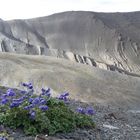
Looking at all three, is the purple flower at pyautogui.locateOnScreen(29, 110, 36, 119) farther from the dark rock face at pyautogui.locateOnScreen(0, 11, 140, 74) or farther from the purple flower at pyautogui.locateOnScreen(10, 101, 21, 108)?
the dark rock face at pyautogui.locateOnScreen(0, 11, 140, 74)

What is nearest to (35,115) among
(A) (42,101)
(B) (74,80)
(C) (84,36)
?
(A) (42,101)

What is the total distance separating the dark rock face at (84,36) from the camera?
79213 millimetres

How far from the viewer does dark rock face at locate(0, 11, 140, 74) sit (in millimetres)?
79213

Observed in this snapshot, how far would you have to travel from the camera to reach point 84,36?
89562mm

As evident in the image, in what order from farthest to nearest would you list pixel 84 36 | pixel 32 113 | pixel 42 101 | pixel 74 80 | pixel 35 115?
pixel 84 36, pixel 74 80, pixel 42 101, pixel 35 115, pixel 32 113

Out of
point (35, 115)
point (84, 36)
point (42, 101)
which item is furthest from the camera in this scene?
point (84, 36)

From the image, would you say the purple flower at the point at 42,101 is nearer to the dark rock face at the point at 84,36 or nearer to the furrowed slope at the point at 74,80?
the furrowed slope at the point at 74,80

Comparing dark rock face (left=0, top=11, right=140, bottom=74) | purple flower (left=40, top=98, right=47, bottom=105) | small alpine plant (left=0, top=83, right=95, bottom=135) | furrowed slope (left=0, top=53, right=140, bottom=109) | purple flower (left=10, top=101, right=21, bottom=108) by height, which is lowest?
dark rock face (left=0, top=11, right=140, bottom=74)

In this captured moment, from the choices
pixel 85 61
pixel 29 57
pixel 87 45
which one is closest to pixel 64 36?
pixel 87 45

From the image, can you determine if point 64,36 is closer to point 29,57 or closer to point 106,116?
point 29,57

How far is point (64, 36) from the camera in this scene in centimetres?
9181

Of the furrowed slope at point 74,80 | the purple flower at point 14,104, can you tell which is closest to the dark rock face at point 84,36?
the furrowed slope at point 74,80

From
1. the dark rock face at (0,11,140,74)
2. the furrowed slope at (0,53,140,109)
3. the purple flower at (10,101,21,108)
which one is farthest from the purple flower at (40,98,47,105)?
the dark rock face at (0,11,140,74)

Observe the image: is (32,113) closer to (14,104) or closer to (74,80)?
(14,104)
